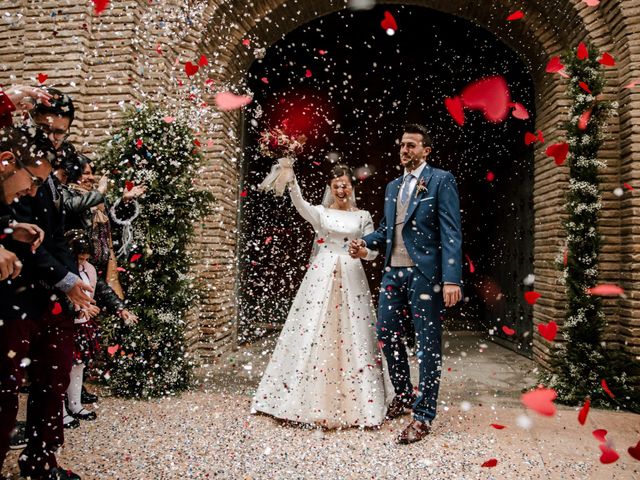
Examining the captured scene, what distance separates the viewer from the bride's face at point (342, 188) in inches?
163

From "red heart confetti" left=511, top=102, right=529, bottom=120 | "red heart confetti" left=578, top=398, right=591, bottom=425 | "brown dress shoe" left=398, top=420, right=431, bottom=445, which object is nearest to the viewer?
"brown dress shoe" left=398, top=420, right=431, bottom=445

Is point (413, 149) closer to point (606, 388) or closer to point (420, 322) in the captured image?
point (420, 322)

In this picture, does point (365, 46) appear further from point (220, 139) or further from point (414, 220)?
point (414, 220)

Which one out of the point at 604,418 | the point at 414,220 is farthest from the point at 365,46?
the point at 604,418

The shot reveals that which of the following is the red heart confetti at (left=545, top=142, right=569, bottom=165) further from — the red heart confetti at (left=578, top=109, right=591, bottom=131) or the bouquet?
the bouquet

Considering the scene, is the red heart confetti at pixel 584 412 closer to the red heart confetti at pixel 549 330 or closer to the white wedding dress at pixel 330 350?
the red heart confetti at pixel 549 330

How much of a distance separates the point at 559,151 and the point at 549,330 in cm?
202

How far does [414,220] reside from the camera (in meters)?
3.56

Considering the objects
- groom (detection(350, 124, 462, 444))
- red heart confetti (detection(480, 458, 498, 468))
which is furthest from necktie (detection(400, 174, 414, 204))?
red heart confetti (detection(480, 458, 498, 468))

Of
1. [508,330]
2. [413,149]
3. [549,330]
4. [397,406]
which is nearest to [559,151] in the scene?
[549,330]

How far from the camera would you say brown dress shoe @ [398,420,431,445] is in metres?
3.30

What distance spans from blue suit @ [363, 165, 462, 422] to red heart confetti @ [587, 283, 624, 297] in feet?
7.18

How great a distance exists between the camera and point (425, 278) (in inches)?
137

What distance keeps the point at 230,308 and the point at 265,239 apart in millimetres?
3514
